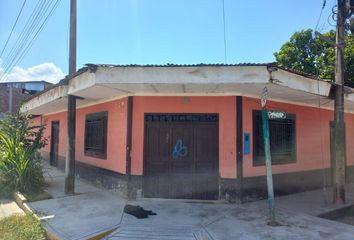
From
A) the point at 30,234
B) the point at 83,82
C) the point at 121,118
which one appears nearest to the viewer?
the point at 30,234

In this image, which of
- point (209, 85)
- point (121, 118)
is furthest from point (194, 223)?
point (121, 118)

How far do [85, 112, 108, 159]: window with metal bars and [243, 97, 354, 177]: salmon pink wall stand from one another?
431 cm

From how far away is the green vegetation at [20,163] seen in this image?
962 cm

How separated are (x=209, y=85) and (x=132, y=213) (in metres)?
3.21

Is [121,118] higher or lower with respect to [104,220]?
higher

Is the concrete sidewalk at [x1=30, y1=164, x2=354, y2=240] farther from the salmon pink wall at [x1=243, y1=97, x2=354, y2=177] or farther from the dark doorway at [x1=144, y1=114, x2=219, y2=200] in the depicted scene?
the salmon pink wall at [x1=243, y1=97, x2=354, y2=177]

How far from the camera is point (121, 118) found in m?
9.23

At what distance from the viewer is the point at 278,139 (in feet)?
31.9

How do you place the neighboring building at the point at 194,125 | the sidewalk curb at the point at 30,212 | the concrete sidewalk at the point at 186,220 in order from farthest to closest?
the neighboring building at the point at 194,125 < the concrete sidewalk at the point at 186,220 < the sidewalk curb at the point at 30,212

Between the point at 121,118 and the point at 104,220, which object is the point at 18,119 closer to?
the point at 121,118

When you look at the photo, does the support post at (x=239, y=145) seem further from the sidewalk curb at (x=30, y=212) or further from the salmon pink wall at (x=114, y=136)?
the sidewalk curb at (x=30, y=212)

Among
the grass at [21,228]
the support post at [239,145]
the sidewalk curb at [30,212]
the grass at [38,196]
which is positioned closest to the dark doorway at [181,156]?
the support post at [239,145]

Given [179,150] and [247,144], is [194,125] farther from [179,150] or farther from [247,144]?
[247,144]

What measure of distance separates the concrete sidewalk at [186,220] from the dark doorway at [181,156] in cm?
34
